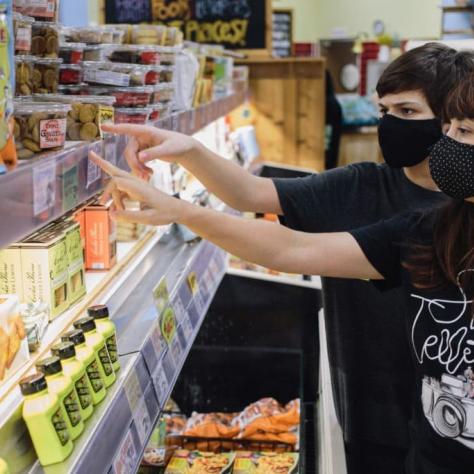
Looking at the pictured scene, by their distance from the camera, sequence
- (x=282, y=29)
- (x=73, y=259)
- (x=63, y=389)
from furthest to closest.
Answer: (x=282, y=29) < (x=73, y=259) < (x=63, y=389)

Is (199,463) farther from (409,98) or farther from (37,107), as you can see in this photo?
(37,107)

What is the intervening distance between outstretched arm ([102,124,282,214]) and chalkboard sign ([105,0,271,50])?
3.22 meters

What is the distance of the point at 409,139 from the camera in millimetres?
1992

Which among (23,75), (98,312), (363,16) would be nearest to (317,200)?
(98,312)

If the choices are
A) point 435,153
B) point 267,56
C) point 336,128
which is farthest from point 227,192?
point 336,128

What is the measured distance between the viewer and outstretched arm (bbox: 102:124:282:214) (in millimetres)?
1650

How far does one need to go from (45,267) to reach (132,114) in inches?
21.6

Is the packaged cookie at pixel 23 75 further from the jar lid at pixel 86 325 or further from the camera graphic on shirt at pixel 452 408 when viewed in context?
the camera graphic on shirt at pixel 452 408

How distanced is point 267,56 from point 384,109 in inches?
135

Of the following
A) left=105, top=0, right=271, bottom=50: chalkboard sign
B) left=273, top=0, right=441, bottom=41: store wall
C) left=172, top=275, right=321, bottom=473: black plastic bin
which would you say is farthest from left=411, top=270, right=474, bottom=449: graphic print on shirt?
left=273, top=0, right=441, bottom=41: store wall

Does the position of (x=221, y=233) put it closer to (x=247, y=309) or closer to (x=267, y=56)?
(x=247, y=309)

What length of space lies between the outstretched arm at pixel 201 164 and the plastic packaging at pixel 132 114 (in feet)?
0.63

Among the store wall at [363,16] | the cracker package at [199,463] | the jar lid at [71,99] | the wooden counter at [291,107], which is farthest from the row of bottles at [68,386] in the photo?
the store wall at [363,16]

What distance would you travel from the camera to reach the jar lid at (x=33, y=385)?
3.93 ft
